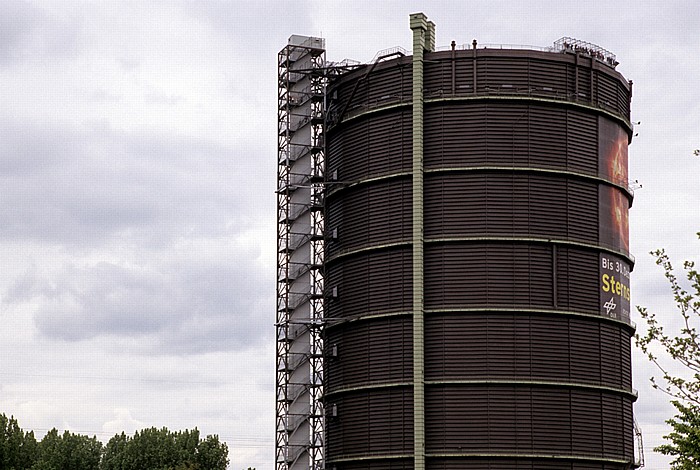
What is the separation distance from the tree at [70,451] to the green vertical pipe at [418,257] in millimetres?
38436

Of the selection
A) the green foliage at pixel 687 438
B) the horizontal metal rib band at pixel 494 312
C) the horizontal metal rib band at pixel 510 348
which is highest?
the horizontal metal rib band at pixel 494 312

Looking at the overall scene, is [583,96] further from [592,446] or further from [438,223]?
[592,446]

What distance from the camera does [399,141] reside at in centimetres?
4906

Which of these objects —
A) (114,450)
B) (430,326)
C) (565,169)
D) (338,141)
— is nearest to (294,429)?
(430,326)

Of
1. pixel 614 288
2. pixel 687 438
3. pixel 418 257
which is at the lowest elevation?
pixel 687 438

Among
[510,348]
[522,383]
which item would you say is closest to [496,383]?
[522,383]

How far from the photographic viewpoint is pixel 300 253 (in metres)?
54.6

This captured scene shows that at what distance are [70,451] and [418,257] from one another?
40.9 m

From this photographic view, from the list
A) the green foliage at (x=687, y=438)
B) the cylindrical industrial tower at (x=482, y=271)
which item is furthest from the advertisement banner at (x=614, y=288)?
the green foliage at (x=687, y=438)

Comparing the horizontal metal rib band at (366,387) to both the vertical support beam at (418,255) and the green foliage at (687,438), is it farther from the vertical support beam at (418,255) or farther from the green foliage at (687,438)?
the green foliage at (687,438)

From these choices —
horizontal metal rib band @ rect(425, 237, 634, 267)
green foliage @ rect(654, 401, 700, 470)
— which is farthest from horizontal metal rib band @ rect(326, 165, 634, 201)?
green foliage @ rect(654, 401, 700, 470)

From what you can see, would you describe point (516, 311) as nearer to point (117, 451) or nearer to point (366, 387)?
point (366, 387)

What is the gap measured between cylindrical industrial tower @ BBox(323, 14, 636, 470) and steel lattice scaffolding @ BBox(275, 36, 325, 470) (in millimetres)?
2197

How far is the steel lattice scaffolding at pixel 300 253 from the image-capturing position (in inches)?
2078
